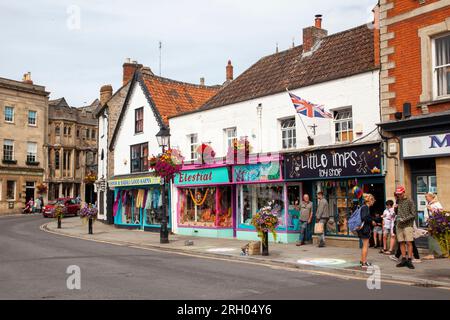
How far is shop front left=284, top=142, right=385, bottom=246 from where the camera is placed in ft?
52.7

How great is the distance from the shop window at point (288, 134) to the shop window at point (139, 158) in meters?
10.4

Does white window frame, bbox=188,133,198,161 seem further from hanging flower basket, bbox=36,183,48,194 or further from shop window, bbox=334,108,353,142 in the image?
hanging flower basket, bbox=36,183,48,194

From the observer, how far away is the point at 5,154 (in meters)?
49.5

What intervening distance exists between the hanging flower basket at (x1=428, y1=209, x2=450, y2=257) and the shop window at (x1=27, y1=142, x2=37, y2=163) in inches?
1875

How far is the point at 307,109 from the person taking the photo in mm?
17344

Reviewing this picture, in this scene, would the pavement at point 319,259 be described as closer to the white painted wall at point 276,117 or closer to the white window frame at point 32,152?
the white painted wall at point 276,117

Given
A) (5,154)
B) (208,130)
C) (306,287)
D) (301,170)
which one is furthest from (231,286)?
(5,154)

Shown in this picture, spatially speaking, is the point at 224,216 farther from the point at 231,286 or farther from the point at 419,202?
the point at 231,286

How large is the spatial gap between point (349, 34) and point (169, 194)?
39.5 feet

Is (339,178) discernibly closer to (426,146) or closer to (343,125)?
(343,125)

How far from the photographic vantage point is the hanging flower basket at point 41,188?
51.0 metres

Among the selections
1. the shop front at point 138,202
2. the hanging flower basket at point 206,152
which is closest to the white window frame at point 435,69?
the hanging flower basket at point 206,152

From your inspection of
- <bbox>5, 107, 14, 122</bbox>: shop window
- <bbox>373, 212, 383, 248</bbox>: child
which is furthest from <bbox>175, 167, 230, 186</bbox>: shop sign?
<bbox>5, 107, 14, 122</bbox>: shop window

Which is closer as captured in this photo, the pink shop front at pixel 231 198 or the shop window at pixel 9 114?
the pink shop front at pixel 231 198
